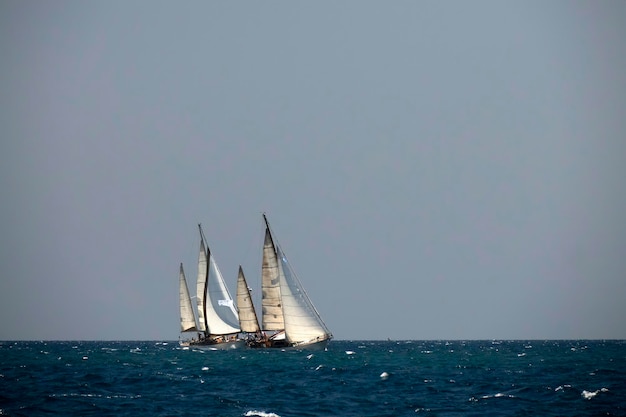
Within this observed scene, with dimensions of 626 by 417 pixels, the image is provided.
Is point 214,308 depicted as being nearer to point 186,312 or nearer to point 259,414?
point 186,312

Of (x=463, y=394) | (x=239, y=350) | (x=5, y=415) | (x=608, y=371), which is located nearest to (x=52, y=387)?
(x=5, y=415)

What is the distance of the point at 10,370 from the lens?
77.2 meters

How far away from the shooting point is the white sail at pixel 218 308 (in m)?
127

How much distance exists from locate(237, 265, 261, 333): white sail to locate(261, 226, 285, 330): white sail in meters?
8.65

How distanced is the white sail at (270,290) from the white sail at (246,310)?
865 centimetres

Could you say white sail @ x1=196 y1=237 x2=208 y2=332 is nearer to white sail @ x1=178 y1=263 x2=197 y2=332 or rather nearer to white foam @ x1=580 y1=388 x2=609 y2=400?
white sail @ x1=178 y1=263 x2=197 y2=332

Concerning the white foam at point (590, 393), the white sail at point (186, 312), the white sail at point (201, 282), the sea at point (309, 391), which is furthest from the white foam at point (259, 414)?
the white sail at point (186, 312)

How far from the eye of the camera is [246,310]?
122m

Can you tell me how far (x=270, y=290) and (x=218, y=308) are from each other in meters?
19.6

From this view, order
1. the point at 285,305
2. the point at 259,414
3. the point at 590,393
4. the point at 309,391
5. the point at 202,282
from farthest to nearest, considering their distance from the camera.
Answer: the point at 202,282 < the point at 285,305 < the point at 309,391 < the point at 590,393 < the point at 259,414

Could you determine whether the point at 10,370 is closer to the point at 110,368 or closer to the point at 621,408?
the point at 110,368

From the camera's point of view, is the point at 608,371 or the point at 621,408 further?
the point at 608,371

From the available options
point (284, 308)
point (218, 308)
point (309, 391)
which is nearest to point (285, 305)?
point (284, 308)

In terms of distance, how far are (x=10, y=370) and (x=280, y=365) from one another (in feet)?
74.6
